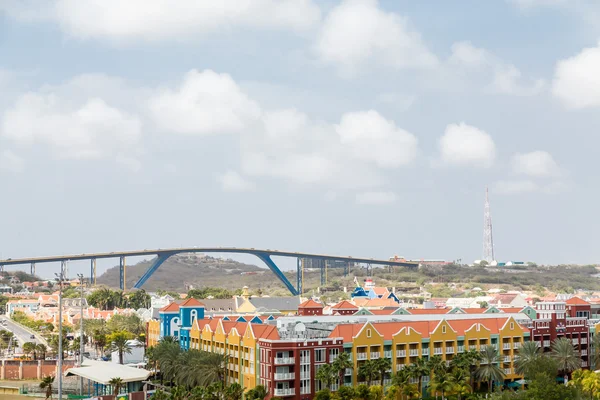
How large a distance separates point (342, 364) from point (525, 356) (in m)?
21.5

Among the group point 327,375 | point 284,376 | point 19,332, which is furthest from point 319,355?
point 19,332

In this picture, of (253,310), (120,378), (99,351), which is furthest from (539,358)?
(99,351)

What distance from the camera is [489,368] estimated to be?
72000 millimetres

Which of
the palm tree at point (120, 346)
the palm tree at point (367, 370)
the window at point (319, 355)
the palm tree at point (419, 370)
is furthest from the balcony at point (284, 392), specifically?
the palm tree at point (120, 346)

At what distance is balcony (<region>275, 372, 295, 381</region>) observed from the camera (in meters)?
65.2

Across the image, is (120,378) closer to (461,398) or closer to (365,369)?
(365,369)

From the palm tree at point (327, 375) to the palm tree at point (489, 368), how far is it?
16292mm

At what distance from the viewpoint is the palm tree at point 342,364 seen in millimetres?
65375

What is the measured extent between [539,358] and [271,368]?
27.0 m

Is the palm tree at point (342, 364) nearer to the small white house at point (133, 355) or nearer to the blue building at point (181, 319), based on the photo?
the blue building at point (181, 319)

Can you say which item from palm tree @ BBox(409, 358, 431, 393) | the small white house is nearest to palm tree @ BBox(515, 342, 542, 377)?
palm tree @ BBox(409, 358, 431, 393)

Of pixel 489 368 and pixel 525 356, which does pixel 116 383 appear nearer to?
pixel 489 368

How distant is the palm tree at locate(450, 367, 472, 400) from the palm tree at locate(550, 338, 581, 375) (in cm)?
1515

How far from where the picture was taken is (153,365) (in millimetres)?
85938
